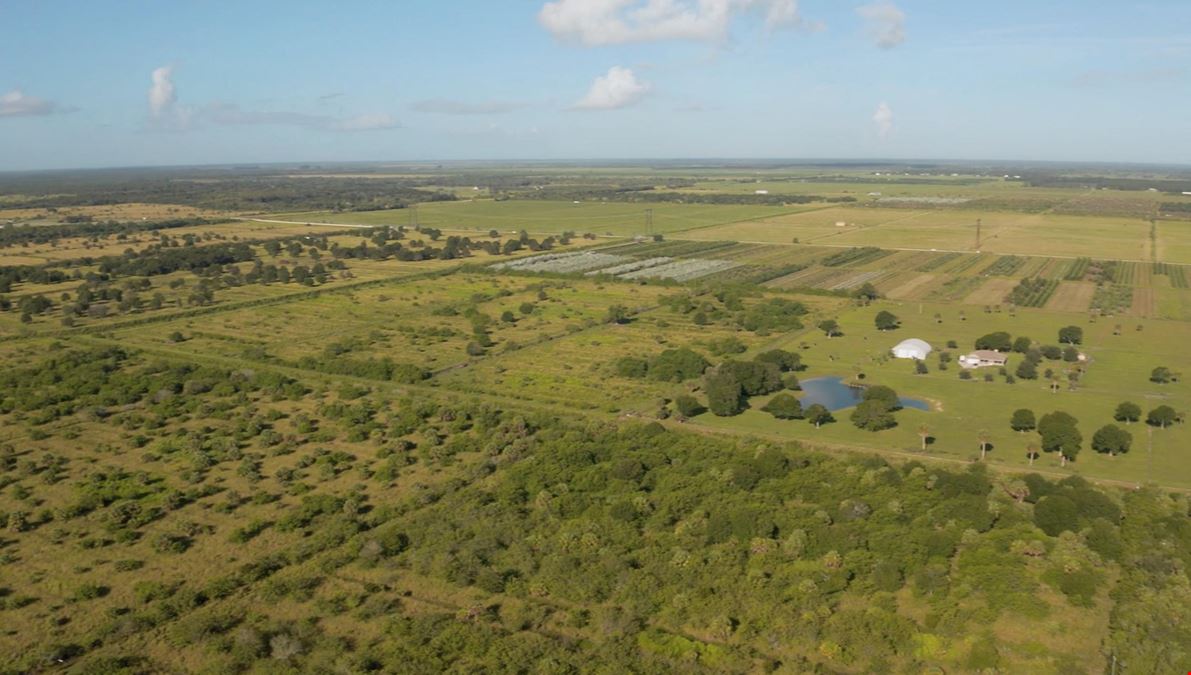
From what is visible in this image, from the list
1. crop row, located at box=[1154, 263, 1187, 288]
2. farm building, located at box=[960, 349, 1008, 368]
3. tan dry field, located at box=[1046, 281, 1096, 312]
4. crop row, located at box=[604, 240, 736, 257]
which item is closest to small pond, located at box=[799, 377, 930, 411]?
farm building, located at box=[960, 349, 1008, 368]

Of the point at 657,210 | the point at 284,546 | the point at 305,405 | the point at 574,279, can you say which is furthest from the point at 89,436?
the point at 657,210

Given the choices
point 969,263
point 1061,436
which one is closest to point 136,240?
point 969,263

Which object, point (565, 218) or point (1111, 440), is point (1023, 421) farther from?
point (565, 218)

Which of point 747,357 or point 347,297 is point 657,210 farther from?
point 747,357

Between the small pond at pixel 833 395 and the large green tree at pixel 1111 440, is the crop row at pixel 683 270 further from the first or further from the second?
the large green tree at pixel 1111 440

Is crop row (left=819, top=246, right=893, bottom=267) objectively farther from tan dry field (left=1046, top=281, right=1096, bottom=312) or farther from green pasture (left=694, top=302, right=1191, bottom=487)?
green pasture (left=694, top=302, right=1191, bottom=487)

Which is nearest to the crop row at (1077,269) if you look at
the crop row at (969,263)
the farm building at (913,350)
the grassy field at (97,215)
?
the crop row at (969,263)
